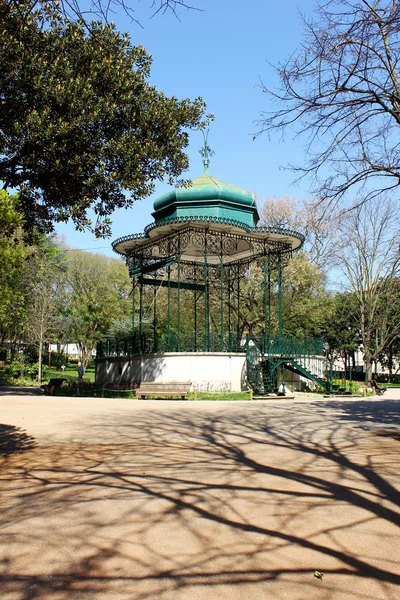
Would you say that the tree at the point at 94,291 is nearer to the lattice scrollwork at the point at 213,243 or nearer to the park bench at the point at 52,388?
the park bench at the point at 52,388

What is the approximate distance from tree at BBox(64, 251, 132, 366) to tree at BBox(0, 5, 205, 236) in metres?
34.3

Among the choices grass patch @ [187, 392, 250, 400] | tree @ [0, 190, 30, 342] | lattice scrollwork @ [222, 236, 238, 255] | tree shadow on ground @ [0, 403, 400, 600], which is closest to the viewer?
tree shadow on ground @ [0, 403, 400, 600]

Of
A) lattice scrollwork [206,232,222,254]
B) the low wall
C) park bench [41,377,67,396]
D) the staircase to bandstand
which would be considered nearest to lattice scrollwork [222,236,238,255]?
lattice scrollwork [206,232,222,254]

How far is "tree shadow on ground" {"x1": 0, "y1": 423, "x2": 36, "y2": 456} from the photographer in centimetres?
891

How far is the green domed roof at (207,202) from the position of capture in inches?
933

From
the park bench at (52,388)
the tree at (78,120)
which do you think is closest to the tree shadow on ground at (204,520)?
the tree at (78,120)

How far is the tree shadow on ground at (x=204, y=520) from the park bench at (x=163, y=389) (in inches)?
446

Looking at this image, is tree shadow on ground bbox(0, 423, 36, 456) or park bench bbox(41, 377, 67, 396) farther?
park bench bbox(41, 377, 67, 396)

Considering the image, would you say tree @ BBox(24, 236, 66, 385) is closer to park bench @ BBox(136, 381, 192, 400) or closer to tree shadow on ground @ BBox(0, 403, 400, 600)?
park bench @ BBox(136, 381, 192, 400)

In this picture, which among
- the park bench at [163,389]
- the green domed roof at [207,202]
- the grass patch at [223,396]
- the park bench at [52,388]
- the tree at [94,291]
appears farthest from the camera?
the tree at [94,291]

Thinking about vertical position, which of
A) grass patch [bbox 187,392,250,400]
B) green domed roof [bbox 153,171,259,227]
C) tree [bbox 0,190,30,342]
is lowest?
grass patch [bbox 187,392,250,400]

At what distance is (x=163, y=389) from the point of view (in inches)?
831

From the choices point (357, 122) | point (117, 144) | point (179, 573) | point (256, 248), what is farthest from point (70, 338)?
point (179, 573)

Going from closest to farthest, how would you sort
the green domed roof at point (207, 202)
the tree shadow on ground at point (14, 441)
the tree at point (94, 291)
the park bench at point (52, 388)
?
the tree shadow on ground at point (14, 441) → the green domed roof at point (207, 202) → the park bench at point (52, 388) → the tree at point (94, 291)
